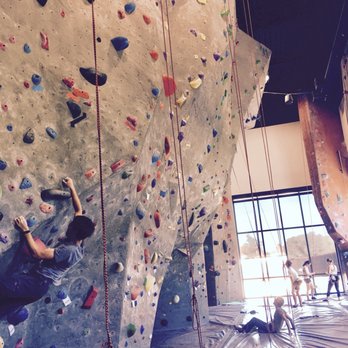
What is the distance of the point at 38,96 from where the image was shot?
6.60ft

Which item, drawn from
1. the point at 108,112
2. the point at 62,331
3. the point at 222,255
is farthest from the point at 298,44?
the point at 62,331

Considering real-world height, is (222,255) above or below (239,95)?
below

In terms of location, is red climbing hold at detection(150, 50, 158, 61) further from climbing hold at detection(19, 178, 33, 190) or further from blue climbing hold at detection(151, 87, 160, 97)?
climbing hold at detection(19, 178, 33, 190)

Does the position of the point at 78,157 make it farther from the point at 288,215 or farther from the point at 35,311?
the point at 288,215

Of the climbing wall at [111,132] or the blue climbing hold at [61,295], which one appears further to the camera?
the blue climbing hold at [61,295]

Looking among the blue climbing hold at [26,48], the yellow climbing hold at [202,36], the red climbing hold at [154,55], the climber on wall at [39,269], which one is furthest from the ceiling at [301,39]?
the climber on wall at [39,269]

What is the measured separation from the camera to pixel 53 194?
6.98 ft

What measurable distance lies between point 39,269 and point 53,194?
1.40 feet

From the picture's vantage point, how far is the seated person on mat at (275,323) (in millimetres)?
4637

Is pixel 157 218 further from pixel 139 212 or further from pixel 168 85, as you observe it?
pixel 168 85

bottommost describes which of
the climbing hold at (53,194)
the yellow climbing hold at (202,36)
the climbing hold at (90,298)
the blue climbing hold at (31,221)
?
the climbing hold at (90,298)

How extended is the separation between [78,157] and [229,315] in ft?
16.4

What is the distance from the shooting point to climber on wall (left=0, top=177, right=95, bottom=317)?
2.01m

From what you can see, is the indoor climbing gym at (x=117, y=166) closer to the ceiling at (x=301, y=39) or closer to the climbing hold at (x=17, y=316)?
the climbing hold at (x=17, y=316)
